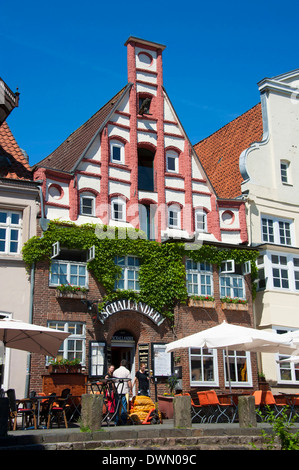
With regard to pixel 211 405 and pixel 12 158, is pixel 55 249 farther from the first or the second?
pixel 211 405

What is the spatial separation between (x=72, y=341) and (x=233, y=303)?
651cm

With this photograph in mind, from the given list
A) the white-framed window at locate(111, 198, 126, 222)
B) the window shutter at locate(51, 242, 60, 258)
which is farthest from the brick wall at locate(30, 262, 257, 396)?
the white-framed window at locate(111, 198, 126, 222)

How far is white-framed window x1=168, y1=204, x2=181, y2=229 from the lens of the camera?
81.2 ft

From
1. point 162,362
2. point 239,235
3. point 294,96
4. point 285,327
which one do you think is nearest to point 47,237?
point 162,362

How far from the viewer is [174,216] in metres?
24.9

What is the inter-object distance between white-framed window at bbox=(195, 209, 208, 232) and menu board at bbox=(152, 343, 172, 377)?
529cm

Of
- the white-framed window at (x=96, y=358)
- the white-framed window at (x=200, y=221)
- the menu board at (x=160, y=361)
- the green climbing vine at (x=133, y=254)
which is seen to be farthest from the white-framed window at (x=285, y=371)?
the white-framed window at (x=96, y=358)

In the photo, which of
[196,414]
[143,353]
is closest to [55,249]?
[143,353]

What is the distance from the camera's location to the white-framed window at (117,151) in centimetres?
2451

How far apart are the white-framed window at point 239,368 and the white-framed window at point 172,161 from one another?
7721mm

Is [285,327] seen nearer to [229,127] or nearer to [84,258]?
[84,258]

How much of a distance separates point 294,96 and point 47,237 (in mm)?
14289
